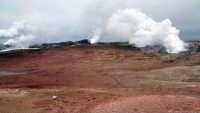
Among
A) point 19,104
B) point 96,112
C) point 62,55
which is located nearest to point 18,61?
point 62,55

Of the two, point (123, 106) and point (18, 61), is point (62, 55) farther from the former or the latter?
point (123, 106)

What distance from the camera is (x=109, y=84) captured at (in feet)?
77.9

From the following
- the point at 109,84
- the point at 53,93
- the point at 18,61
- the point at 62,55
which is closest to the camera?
the point at 53,93

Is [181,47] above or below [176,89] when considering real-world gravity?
above

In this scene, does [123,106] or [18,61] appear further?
[18,61]

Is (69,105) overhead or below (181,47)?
below

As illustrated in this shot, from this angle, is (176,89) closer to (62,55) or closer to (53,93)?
(53,93)

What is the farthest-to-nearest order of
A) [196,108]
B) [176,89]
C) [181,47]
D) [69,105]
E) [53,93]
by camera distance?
1. [181,47]
2. [176,89]
3. [53,93]
4. [69,105]
5. [196,108]

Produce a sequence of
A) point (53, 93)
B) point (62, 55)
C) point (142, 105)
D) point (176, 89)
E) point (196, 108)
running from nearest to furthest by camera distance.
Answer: point (196, 108) → point (142, 105) → point (53, 93) → point (176, 89) → point (62, 55)

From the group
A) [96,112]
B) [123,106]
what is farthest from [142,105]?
[96,112]

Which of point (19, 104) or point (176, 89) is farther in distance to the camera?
point (176, 89)

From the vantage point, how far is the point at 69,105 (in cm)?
1539

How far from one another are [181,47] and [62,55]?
3019 cm

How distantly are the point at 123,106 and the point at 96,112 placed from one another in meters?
1.73
